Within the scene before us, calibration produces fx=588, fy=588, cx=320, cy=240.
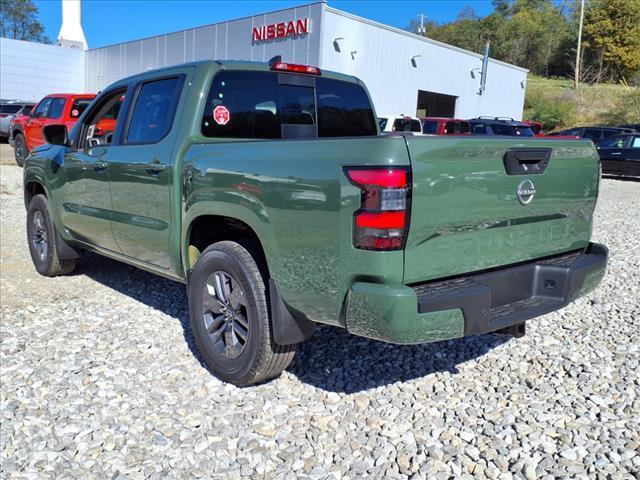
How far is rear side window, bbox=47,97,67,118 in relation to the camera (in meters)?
14.3

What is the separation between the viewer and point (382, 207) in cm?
258

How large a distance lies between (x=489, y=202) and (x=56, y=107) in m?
14.1

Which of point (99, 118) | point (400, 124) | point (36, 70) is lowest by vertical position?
point (99, 118)

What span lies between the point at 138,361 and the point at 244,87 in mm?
1971

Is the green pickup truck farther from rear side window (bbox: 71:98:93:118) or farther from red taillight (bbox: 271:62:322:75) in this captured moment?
rear side window (bbox: 71:98:93:118)

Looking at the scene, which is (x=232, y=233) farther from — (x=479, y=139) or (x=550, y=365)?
(x=550, y=365)

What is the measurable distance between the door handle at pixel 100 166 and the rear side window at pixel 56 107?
1079 cm

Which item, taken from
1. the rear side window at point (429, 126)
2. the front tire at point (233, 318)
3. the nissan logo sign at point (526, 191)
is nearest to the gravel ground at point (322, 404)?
the front tire at point (233, 318)

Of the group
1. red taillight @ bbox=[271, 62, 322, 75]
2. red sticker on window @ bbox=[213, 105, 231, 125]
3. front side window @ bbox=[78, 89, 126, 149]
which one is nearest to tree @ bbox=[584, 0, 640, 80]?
red taillight @ bbox=[271, 62, 322, 75]

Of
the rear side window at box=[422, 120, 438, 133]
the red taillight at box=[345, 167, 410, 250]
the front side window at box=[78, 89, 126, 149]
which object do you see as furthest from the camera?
the rear side window at box=[422, 120, 438, 133]

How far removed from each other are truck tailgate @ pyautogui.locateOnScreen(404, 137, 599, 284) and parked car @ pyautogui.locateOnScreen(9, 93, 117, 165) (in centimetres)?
1206

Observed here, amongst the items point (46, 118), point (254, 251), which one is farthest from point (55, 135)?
point (46, 118)

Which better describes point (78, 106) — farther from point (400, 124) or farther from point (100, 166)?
point (100, 166)

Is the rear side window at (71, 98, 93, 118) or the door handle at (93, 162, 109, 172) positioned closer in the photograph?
the door handle at (93, 162, 109, 172)
